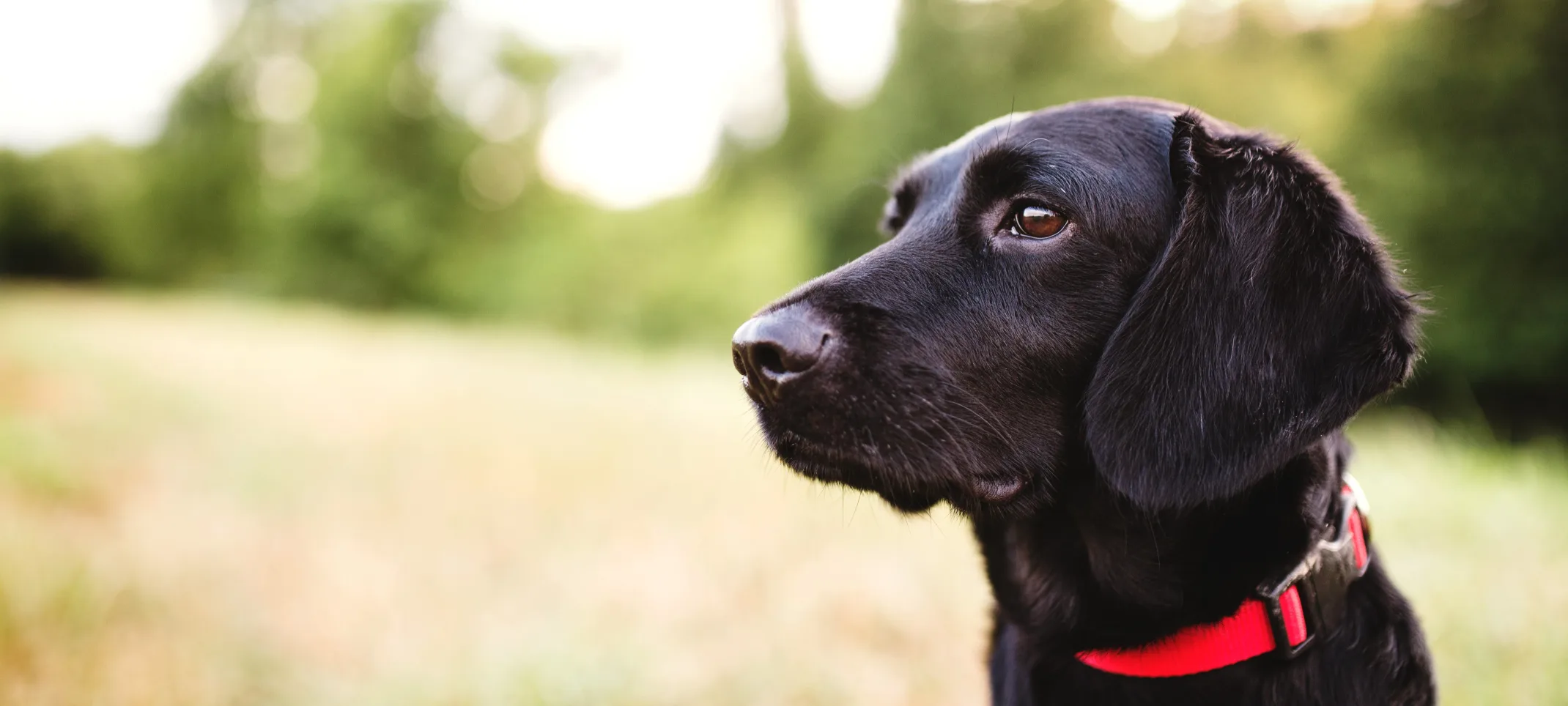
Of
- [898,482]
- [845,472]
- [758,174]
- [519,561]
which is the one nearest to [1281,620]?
[898,482]

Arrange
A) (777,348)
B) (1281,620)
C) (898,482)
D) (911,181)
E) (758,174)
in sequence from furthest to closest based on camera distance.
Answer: (758,174) → (911,181) → (898,482) → (777,348) → (1281,620)

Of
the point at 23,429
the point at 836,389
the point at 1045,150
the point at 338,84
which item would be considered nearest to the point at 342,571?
the point at 23,429

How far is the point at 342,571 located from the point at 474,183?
58.5 feet

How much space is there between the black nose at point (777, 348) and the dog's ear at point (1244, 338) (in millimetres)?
605

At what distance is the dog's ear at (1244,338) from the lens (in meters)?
1.59

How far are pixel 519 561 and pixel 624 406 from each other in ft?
12.6

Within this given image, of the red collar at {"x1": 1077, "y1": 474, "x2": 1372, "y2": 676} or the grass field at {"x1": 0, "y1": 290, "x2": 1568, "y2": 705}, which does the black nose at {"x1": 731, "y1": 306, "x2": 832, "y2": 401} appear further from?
the red collar at {"x1": 1077, "y1": 474, "x2": 1372, "y2": 676}

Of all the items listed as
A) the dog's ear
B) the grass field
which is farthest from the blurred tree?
the dog's ear

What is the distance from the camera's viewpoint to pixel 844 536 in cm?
454

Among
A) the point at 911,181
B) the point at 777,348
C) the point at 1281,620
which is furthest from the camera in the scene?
the point at 911,181

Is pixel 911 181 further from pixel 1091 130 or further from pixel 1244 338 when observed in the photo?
pixel 1244 338

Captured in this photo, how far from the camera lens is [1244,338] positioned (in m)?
1.65

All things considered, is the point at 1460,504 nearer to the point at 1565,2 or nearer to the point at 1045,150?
the point at 1045,150

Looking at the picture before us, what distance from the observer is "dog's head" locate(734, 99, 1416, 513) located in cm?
162
